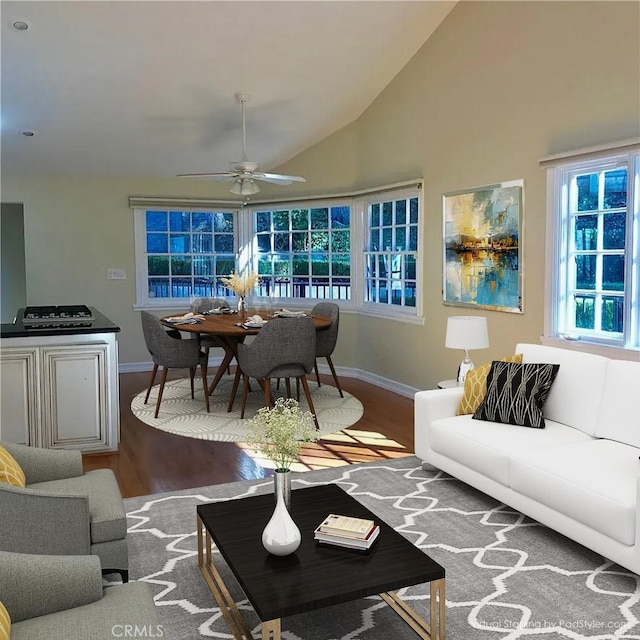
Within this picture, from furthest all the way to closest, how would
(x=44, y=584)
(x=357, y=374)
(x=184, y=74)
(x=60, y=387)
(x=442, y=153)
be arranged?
(x=357, y=374) → (x=442, y=153) → (x=184, y=74) → (x=60, y=387) → (x=44, y=584)

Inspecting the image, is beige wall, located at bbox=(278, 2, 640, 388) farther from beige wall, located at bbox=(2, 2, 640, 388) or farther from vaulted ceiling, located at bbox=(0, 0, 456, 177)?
vaulted ceiling, located at bbox=(0, 0, 456, 177)

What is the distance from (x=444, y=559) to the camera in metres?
2.97

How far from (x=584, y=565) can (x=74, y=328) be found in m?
3.36

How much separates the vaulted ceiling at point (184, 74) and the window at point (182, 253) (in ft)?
2.74

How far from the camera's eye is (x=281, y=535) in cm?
226

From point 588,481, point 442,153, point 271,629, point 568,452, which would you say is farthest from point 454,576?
point 442,153

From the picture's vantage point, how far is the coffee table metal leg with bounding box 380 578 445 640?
2.22 meters

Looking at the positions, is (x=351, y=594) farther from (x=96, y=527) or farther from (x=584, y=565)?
(x=584, y=565)

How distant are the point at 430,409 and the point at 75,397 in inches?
92.4

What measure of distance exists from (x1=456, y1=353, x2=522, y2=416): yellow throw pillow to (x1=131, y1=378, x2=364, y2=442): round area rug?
1348 millimetres

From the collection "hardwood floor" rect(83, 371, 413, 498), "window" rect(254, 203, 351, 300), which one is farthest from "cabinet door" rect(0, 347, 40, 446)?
"window" rect(254, 203, 351, 300)

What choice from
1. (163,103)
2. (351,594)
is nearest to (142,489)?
(351,594)

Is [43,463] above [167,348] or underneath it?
underneath

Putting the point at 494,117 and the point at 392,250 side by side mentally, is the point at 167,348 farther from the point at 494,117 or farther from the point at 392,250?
the point at 494,117
